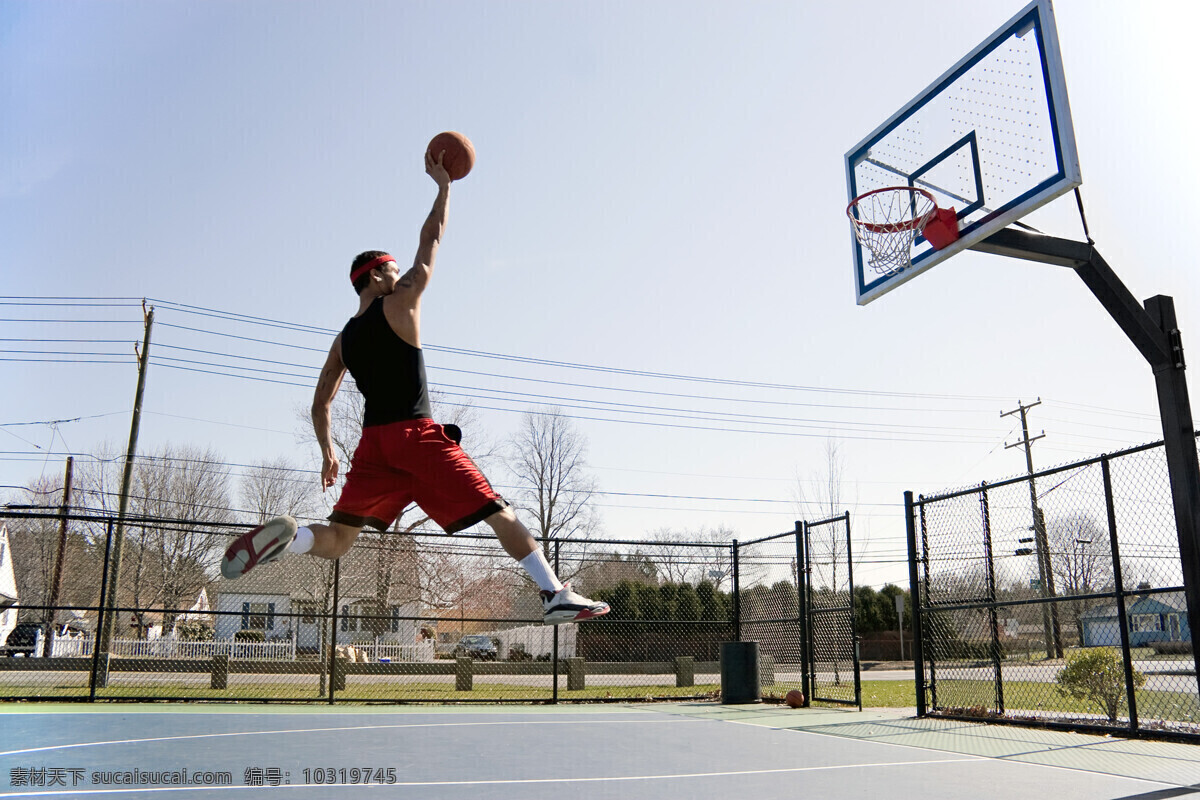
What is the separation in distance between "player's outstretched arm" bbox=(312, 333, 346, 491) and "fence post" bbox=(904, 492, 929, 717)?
736 centimetres

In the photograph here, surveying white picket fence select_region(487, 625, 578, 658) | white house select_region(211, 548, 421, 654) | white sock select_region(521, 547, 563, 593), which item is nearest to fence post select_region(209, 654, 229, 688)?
white house select_region(211, 548, 421, 654)

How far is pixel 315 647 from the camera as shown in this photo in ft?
40.3

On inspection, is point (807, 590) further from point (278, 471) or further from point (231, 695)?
point (278, 471)

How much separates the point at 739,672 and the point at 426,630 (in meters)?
5.10

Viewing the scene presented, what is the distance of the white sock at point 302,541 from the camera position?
327cm

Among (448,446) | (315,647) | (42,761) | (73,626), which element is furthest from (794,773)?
(73,626)

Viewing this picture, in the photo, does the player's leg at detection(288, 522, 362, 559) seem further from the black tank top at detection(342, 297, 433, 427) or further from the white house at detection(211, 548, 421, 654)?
the white house at detection(211, 548, 421, 654)

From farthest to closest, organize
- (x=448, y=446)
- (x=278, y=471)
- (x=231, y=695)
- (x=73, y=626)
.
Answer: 1. (x=73, y=626)
2. (x=278, y=471)
3. (x=231, y=695)
4. (x=448, y=446)

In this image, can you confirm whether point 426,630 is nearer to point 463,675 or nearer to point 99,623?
point 463,675

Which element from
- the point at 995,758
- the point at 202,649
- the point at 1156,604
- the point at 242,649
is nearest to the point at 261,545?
the point at 995,758

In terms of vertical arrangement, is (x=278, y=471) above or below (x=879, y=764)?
above

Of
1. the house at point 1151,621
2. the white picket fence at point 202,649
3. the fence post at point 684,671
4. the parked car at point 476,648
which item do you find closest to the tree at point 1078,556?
the house at point 1151,621

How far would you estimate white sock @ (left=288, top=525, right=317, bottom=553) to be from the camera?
327cm

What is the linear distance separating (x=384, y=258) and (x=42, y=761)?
12.8 ft
